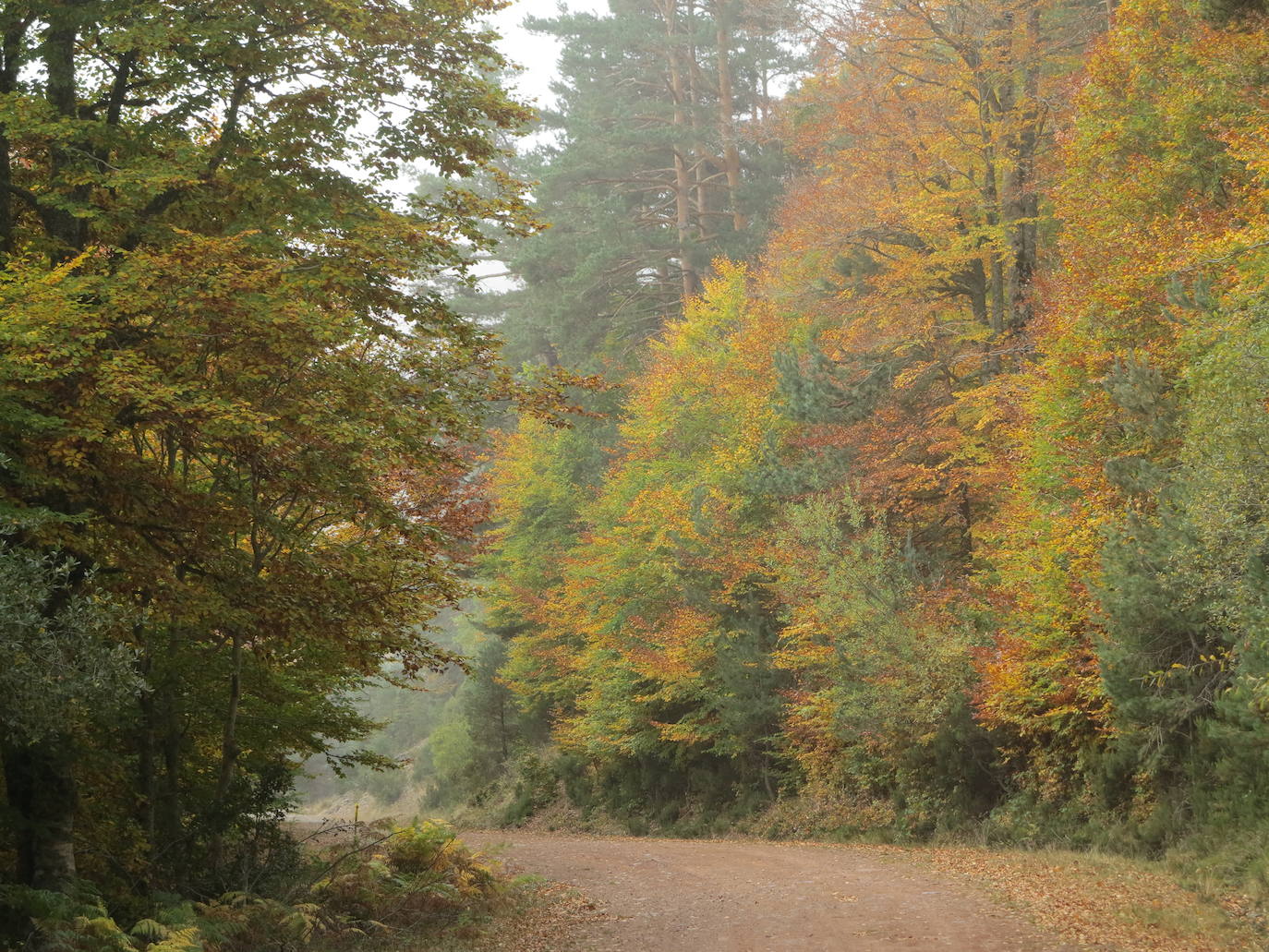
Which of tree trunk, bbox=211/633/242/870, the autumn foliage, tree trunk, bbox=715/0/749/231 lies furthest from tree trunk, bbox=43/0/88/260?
tree trunk, bbox=715/0/749/231

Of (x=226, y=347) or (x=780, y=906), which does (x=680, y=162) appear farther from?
(x=780, y=906)

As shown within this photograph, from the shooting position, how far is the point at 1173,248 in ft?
45.5

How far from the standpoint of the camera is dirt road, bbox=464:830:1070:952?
956 cm

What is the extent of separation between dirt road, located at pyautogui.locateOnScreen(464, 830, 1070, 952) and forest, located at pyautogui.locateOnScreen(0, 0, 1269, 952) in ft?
6.82

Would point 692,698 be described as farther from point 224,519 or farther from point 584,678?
point 224,519

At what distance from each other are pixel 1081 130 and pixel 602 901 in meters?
12.9

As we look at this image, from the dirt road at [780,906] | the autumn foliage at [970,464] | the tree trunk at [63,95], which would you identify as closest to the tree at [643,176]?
the autumn foliage at [970,464]

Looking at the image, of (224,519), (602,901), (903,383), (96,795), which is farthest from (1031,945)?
(903,383)

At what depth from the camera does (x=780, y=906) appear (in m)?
11.3

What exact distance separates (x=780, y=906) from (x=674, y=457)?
1644cm

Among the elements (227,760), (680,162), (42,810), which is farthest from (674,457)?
(42,810)

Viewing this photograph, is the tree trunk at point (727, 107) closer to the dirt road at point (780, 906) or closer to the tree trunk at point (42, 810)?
the dirt road at point (780, 906)

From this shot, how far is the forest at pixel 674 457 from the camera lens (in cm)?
907

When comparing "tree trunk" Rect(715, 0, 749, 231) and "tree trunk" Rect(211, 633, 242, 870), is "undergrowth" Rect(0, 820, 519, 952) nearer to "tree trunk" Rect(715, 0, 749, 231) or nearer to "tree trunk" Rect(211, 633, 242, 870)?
"tree trunk" Rect(211, 633, 242, 870)
